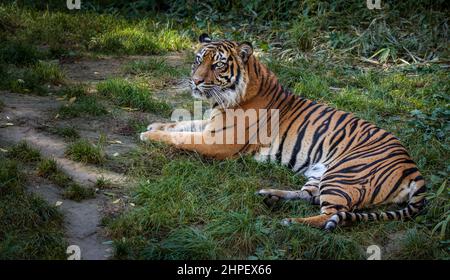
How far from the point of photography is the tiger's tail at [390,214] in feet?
16.5

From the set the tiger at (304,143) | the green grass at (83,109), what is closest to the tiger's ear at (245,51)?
the tiger at (304,143)

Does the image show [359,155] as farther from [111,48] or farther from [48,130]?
[111,48]

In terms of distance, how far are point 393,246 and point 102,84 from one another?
4156 mm

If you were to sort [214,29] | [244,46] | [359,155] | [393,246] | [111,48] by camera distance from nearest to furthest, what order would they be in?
[393,246] < [359,155] < [244,46] < [111,48] < [214,29]

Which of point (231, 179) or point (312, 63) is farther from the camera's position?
point (312, 63)

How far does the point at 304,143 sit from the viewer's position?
610 cm

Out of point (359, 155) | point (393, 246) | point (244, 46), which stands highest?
point (244, 46)

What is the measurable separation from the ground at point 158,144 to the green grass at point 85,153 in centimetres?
1

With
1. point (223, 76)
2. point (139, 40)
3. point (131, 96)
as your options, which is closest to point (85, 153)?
point (223, 76)

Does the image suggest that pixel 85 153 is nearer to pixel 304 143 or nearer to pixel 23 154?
pixel 23 154

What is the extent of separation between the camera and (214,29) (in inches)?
398

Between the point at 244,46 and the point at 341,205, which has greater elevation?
the point at 244,46

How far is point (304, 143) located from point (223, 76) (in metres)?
0.98
